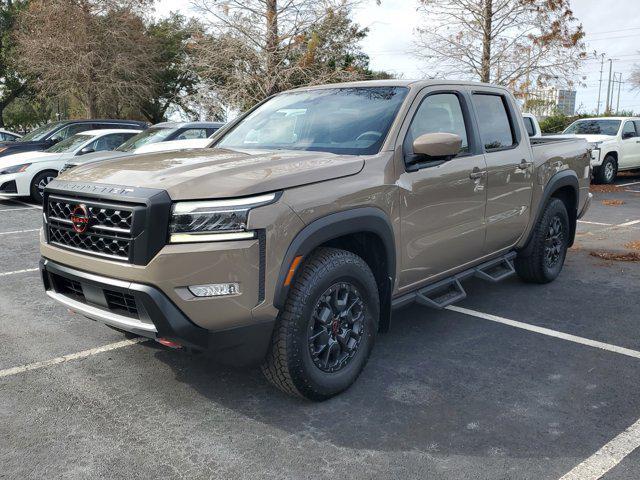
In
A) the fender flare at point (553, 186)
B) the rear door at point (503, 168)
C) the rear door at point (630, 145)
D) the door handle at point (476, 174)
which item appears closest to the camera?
the door handle at point (476, 174)

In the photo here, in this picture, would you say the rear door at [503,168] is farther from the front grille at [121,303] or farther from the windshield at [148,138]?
the windshield at [148,138]

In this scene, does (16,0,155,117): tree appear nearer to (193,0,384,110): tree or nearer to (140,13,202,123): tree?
(140,13,202,123): tree

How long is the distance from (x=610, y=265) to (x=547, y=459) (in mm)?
4700

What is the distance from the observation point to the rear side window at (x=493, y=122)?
16.3ft

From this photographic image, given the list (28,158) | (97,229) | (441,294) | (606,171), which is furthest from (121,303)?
(606,171)

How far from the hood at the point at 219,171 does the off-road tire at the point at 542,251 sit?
9.18ft

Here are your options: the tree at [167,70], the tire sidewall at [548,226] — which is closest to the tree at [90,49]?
the tree at [167,70]

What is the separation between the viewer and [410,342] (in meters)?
4.51

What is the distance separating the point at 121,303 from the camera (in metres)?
3.18

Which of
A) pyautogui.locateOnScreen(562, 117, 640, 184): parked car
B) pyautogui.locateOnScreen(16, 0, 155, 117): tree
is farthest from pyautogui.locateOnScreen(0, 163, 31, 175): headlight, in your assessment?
pyautogui.locateOnScreen(16, 0, 155, 117): tree

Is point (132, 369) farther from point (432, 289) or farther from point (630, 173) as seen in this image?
point (630, 173)

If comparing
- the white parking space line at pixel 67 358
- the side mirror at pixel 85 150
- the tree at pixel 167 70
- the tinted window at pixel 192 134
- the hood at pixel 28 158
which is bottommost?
the white parking space line at pixel 67 358

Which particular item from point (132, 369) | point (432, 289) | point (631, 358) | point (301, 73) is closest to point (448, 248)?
point (432, 289)

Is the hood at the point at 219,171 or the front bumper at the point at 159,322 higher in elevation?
the hood at the point at 219,171
